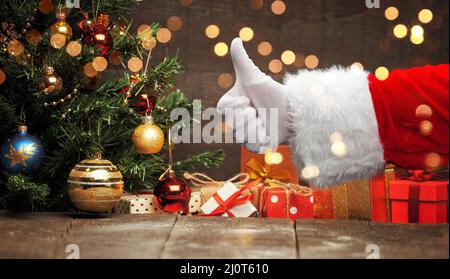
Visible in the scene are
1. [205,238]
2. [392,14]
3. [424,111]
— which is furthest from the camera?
[392,14]

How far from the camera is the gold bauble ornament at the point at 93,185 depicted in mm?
1646

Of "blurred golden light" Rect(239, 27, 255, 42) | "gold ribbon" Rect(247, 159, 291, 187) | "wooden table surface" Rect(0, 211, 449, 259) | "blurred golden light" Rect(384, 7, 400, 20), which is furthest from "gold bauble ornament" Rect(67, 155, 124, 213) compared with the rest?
"blurred golden light" Rect(384, 7, 400, 20)

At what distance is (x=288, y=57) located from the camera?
8.45ft

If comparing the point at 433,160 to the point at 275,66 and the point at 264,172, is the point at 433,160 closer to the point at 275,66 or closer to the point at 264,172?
the point at 264,172

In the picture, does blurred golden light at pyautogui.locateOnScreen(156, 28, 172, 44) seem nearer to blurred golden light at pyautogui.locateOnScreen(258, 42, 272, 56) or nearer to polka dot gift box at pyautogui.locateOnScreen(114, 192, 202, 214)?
blurred golden light at pyautogui.locateOnScreen(258, 42, 272, 56)

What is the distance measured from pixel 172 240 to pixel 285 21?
1.44 m

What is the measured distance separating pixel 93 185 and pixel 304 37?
4.17ft

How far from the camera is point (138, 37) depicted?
1896mm

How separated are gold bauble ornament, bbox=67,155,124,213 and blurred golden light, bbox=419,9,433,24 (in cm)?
155

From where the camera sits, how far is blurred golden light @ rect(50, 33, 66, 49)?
1743 mm

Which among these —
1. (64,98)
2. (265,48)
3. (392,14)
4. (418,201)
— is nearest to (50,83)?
(64,98)

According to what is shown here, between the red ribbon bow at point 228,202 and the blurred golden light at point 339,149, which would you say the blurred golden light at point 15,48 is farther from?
the blurred golden light at point 339,149

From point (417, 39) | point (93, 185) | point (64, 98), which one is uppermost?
point (417, 39)
